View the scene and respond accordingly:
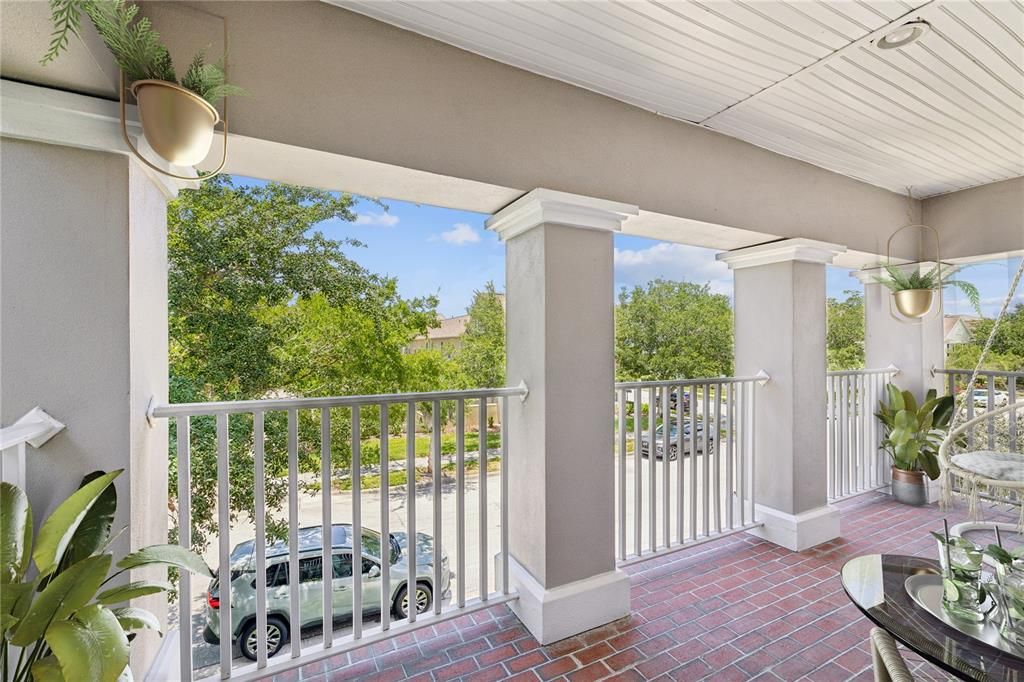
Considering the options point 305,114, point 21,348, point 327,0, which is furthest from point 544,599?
point 327,0

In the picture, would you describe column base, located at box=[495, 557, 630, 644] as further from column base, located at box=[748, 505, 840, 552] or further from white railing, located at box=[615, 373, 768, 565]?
column base, located at box=[748, 505, 840, 552]

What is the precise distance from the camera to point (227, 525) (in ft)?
5.50

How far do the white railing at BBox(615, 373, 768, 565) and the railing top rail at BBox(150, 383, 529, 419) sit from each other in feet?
2.79

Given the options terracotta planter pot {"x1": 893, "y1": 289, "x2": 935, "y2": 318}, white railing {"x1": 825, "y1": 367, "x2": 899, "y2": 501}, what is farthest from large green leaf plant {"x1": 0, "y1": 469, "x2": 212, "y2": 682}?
terracotta planter pot {"x1": 893, "y1": 289, "x2": 935, "y2": 318}

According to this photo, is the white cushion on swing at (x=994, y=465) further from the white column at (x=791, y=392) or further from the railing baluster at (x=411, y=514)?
the railing baluster at (x=411, y=514)

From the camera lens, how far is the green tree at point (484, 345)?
8.63ft

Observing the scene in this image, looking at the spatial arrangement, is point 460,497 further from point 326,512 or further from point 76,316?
point 76,316

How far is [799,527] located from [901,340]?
233cm

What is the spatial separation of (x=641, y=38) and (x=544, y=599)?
2.47 m

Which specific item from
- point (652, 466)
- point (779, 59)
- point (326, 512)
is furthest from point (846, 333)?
point (326, 512)

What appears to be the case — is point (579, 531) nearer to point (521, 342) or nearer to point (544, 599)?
point (544, 599)

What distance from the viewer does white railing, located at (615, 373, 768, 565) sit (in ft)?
8.64

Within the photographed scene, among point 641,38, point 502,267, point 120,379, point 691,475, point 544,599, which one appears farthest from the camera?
point 691,475

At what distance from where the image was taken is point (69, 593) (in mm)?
881
